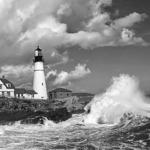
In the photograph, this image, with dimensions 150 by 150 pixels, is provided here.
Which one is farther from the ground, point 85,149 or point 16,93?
point 16,93

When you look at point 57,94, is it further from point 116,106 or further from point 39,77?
point 116,106

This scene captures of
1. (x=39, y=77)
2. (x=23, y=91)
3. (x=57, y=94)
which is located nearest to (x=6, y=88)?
(x=23, y=91)

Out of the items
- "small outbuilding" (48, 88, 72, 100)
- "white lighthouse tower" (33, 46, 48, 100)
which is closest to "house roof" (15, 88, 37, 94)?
"white lighthouse tower" (33, 46, 48, 100)

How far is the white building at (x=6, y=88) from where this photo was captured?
4847 centimetres

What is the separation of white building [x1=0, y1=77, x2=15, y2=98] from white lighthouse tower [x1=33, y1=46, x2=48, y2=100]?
2.99m

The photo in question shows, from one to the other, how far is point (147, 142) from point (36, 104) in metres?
29.6

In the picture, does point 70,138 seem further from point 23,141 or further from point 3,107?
point 3,107

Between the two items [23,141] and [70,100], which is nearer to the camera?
[23,141]

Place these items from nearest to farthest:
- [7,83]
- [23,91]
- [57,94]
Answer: [7,83] < [23,91] < [57,94]

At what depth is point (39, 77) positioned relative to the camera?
48.6 meters

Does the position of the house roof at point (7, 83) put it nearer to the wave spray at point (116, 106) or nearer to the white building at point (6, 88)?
the white building at point (6, 88)

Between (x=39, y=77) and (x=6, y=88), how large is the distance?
15.0 feet

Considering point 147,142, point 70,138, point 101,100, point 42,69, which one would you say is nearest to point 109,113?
point 101,100

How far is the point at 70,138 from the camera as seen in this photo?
1577cm
